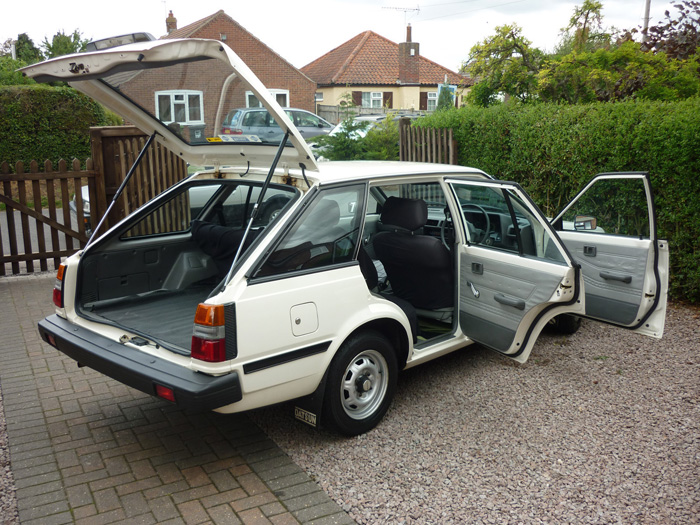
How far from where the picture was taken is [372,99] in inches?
1657

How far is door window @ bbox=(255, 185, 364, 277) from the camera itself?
381cm

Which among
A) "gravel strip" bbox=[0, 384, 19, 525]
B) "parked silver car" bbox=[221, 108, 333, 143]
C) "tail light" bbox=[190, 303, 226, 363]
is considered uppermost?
"parked silver car" bbox=[221, 108, 333, 143]

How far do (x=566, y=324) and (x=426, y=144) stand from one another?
4.80 meters

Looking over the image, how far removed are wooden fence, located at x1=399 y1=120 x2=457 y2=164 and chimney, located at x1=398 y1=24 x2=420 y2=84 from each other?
1301 inches

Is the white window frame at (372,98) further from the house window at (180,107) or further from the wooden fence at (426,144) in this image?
the house window at (180,107)

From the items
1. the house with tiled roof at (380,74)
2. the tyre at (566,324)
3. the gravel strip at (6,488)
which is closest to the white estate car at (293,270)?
the gravel strip at (6,488)

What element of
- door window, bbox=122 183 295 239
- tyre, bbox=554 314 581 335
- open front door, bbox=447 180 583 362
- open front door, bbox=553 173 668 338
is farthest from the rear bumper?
tyre, bbox=554 314 581 335

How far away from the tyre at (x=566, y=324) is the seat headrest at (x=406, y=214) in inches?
89.7

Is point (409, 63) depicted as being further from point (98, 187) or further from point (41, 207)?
point (41, 207)

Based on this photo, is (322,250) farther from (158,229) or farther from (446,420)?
(158,229)

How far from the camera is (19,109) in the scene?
17.0m

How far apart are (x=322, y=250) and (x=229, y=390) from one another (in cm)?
108

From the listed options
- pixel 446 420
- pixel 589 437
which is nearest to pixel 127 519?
pixel 446 420

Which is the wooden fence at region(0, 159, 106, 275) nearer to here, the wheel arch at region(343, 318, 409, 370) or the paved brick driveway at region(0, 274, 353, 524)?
the paved brick driveway at region(0, 274, 353, 524)
